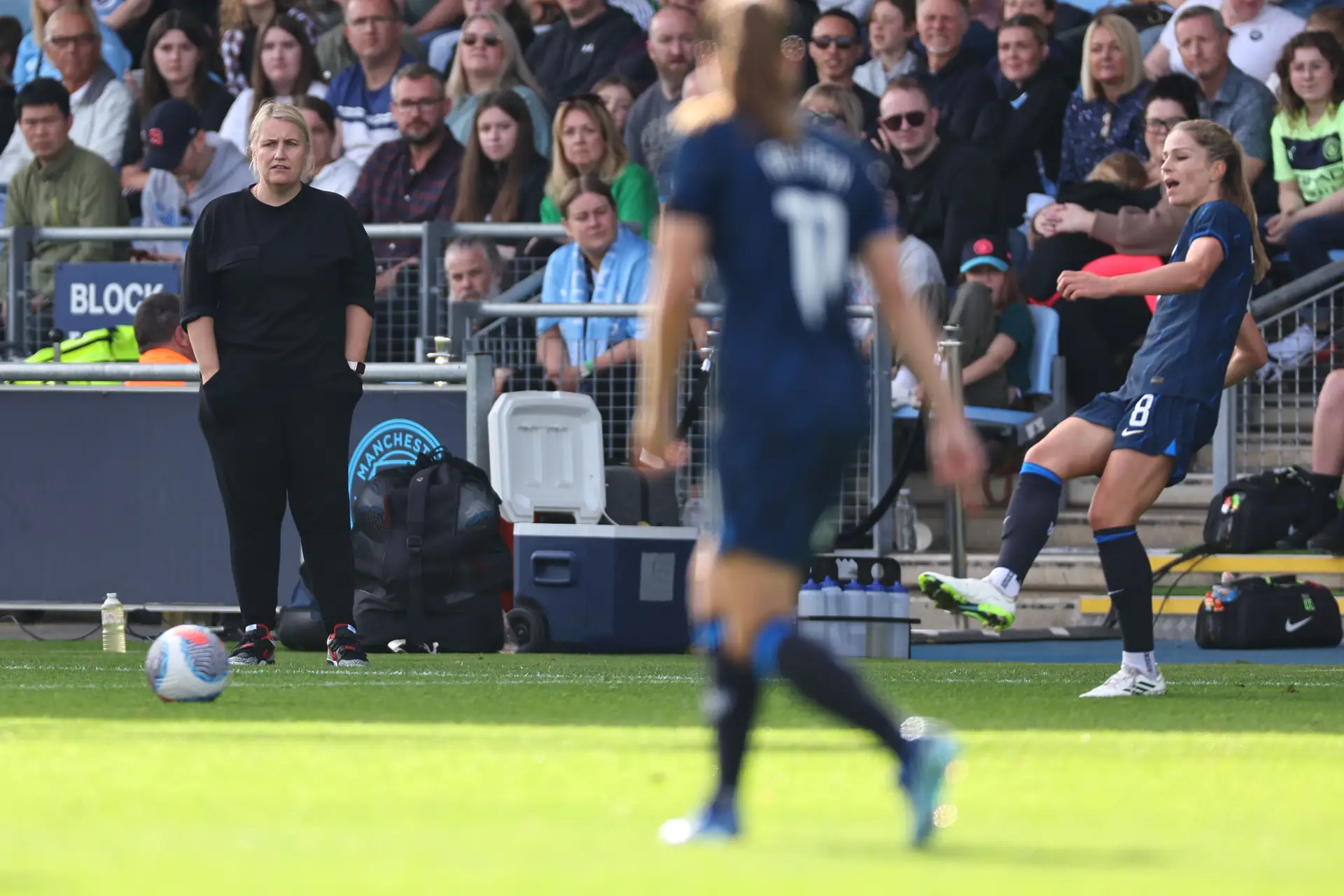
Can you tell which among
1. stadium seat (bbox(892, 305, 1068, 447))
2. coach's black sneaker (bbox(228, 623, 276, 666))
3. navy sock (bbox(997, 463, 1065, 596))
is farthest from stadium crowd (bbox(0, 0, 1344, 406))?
navy sock (bbox(997, 463, 1065, 596))

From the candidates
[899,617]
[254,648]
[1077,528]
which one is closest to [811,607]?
[899,617]

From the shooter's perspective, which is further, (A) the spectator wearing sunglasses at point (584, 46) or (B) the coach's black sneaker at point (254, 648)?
(A) the spectator wearing sunglasses at point (584, 46)

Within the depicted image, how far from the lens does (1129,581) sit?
8320 mm

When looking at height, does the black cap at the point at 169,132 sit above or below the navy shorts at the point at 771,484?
above

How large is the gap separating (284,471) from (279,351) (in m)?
0.50

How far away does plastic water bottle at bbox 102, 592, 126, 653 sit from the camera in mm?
11828

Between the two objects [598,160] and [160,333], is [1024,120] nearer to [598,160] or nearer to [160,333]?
[598,160]

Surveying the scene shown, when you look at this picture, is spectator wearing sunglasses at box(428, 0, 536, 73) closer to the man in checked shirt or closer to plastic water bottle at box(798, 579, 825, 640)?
the man in checked shirt

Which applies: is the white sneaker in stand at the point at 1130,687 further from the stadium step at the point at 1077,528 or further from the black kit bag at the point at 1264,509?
the stadium step at the point at 1077,528

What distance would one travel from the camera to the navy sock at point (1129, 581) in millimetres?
8336

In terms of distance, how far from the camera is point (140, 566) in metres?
12.6

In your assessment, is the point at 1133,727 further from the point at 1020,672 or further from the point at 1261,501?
the point at 1261,501

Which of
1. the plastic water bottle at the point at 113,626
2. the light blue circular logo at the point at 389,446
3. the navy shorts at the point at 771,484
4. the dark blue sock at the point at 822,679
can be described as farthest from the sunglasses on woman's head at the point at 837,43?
the dark blue sock at the point at 822,679

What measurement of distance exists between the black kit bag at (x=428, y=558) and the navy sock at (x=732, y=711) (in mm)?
6612
